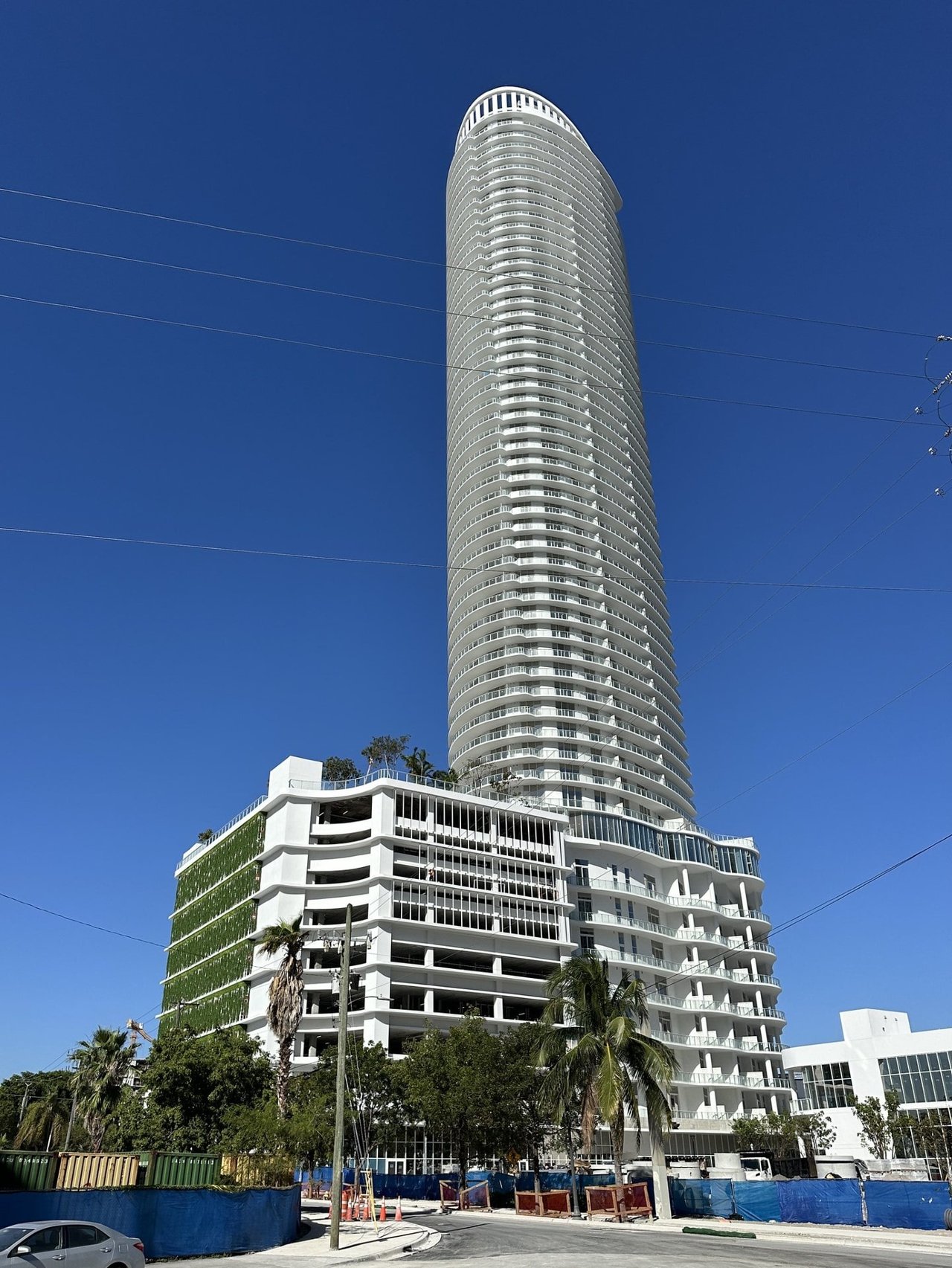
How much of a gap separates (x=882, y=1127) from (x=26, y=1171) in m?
77.7

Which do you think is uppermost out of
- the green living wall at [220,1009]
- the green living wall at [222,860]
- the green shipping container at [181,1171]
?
the green living wall at [222,860]

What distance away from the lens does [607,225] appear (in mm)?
150500

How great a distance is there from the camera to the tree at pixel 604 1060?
4250 centimetres

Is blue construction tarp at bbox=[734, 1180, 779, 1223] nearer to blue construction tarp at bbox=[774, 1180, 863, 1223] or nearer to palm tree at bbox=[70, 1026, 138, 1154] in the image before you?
blue construction tarp at bbox=[774, 1180, 863, 1223]

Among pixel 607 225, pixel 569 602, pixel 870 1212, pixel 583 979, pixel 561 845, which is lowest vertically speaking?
pixel 870 1212

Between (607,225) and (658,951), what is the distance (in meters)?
110

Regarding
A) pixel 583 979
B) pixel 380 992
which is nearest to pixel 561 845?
A: pixel 380 992

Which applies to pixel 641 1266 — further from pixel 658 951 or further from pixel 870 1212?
pixel 658 951

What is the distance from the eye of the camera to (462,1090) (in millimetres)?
54719

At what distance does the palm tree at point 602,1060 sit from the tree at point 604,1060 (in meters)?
0.03

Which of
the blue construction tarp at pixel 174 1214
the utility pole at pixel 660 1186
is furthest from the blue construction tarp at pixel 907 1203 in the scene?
the blue construction tarp at pixel 174 1214

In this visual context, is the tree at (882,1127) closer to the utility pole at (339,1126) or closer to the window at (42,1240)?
the utility pole at (339,1126)

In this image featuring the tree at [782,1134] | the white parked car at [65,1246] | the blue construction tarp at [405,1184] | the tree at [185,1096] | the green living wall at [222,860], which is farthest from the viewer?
the green living wall at [222,860]

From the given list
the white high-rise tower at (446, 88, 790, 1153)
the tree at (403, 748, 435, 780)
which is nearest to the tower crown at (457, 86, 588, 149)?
the white high-rise tower at (446, 88, 790, 1153)
